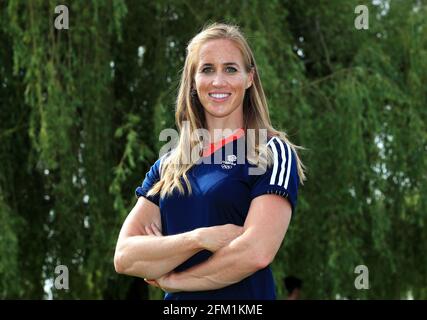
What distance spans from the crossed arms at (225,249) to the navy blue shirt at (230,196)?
31 millimetres

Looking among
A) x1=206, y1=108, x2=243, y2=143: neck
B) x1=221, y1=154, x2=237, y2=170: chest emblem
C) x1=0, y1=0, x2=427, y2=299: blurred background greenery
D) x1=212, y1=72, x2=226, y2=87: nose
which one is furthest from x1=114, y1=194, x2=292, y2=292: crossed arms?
x1=0, y1=0, x2=427, y2=299: blurred background greenery

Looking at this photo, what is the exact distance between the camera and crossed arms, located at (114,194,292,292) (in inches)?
110

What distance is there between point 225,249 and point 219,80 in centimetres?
52

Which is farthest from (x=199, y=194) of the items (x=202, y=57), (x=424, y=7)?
(x=424, y=7)

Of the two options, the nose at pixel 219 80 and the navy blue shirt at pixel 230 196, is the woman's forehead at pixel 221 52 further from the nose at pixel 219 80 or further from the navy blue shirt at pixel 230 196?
the navy blue shirt at pixel 230 196

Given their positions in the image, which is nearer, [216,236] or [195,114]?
[216,236]

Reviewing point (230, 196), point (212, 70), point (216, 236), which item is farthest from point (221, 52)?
point (216, 236)

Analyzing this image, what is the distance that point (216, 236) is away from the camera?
9.16 ft

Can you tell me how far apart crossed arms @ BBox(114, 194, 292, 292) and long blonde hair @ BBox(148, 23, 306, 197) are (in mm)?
168

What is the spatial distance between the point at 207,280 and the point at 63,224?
246 inches

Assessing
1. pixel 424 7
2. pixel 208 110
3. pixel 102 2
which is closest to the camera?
pixel 208 110

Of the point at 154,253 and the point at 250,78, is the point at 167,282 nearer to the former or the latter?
the point at 154,253

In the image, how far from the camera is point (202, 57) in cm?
299
